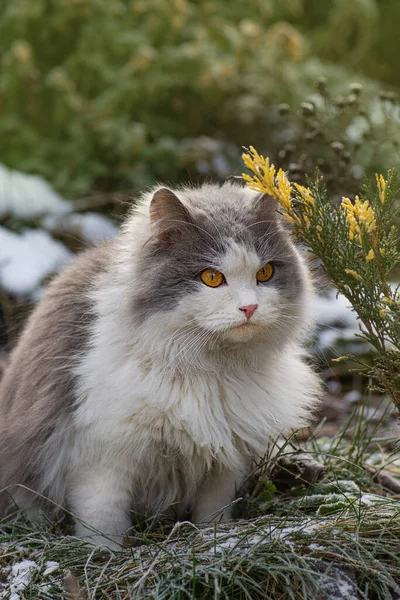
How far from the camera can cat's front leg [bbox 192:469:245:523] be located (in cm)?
248

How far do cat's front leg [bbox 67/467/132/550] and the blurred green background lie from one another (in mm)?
2912

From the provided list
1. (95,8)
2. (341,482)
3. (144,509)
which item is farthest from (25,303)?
(95,8)

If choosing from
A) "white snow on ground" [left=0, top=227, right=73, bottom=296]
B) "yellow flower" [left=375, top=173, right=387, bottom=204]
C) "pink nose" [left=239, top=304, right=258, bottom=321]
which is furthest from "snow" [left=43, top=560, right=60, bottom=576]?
"white snow on ground" [left=0, top=227, right=73, bottom=296]

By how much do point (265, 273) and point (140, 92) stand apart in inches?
138

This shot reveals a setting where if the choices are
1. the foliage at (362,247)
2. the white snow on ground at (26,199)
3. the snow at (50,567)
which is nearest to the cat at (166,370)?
the snow at (50,567)

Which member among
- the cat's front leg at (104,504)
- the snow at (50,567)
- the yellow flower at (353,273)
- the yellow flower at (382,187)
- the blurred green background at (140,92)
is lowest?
the snow at (50,567)

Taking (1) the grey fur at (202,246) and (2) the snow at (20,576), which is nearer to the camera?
(2) the snow at (20,576)

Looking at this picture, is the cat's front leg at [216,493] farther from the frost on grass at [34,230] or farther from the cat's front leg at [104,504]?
the frost on grass at [34,230]

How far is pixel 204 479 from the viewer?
8.16ft

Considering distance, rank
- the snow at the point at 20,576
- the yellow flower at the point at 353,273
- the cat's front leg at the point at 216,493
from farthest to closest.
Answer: the cat's front leg at the point at 216,493 < the snow at the point at 20,576 < the yellow flower at the point at 353,273

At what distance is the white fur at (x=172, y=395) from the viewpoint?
7.22ft

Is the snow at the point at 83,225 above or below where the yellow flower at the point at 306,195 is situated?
below

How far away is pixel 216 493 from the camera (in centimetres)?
250

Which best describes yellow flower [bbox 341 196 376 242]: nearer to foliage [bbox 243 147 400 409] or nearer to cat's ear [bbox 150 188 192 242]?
foliage [bbox 243 147 400 409]
